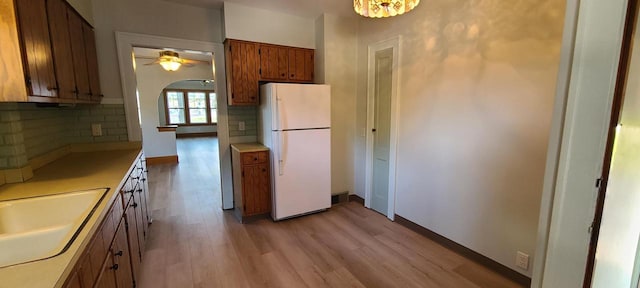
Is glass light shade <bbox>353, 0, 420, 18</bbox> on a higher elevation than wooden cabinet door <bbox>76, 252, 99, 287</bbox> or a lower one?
higher

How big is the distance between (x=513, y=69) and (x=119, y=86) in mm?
3640

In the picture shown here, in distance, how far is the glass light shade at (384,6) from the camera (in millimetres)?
1772

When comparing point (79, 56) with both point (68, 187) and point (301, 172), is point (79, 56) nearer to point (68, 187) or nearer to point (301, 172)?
point (68, 187)

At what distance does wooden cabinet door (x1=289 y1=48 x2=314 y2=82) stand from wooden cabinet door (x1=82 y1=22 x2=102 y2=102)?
6.56 feet

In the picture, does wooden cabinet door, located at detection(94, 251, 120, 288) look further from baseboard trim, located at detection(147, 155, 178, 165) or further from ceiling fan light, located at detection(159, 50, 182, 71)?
baseboard trim, located at detection(147, 155, 178, 165)

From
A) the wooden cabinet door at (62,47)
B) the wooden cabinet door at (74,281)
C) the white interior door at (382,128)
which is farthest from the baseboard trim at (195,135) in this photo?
the wooden cabinet door at (74,281)

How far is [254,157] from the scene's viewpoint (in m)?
3.07

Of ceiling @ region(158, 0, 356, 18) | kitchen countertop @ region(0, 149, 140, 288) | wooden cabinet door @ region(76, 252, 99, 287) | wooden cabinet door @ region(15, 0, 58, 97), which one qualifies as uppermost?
ceiling @ region(158, 0, 356, 18)

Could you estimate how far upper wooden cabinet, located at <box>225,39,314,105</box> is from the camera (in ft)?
10.2

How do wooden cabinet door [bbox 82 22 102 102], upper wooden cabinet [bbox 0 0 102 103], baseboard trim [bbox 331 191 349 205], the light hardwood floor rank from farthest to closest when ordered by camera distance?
1. baseboard trim [bbox 331 191 349 205]
2. wooden cabinet door [bbox 82 22 102 102]
3. the light hardwood floor
4. upper wooden cabinet [bbox 0 0 102 103]

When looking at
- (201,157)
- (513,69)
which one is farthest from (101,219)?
(201,157)

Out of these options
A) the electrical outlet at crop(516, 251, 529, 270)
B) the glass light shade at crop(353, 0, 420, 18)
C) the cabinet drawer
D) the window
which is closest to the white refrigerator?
the cabinet drawer

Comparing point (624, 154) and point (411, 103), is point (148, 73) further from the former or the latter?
point (624, 154)

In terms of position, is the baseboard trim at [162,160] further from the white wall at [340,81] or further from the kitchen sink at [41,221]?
the kitchen sink at [41,221]
